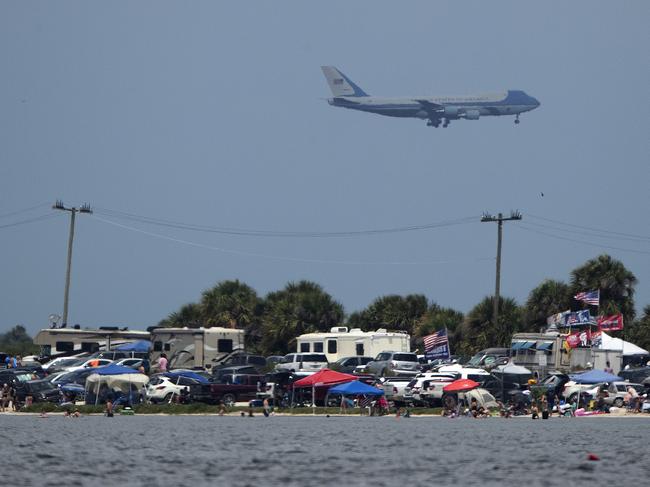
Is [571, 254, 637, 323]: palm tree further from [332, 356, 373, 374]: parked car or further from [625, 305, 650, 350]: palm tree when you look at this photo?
[332, 356, 373, 374]: parked car

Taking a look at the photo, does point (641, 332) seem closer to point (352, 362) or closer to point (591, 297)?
point (591, 297)

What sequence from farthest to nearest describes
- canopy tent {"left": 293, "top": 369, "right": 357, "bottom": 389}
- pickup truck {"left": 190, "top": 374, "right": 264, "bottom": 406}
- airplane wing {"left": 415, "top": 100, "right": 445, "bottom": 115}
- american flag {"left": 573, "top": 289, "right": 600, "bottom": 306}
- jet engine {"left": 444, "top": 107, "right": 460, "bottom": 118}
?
airplane wing {"left": 415, "top": 100, "right": 445, "bottom": 115}, jet engine {"left": 444, "top": 107, "right": 460, "bottom": 118}, american flag {"left": 573, "top": 289, "right": 600, "bottom": 306}, pickup truck {"left": 190, "top": 374, "right": 264, "bottom": 406}, canopy tent {"left": 293, "top": 369, "right": 357, "bottom": 389}

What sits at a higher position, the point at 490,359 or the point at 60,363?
the point at 490,359

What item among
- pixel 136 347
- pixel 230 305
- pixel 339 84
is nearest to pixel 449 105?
pixel 339 84

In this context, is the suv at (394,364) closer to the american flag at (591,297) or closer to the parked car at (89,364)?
the parked car at (89,364)

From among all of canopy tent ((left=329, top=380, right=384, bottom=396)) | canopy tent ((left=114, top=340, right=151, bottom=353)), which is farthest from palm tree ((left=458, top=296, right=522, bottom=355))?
canopy tent ((left=329, top=380, right=384, bottom=396))

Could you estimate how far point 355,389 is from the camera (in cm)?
6306

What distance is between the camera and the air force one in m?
169

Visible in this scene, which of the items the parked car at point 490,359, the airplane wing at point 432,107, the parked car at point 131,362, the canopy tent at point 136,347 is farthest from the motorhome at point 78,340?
the airplane wing at point 432,107

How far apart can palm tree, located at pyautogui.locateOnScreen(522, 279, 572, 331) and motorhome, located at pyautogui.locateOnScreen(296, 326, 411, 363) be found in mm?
13663

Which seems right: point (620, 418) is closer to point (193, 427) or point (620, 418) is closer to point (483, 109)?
point (193, 427)

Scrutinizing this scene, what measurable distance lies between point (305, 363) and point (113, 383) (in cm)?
1122

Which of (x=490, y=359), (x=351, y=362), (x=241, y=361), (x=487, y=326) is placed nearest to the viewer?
(x=241, y=361)

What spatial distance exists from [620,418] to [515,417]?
4631 millimetres
